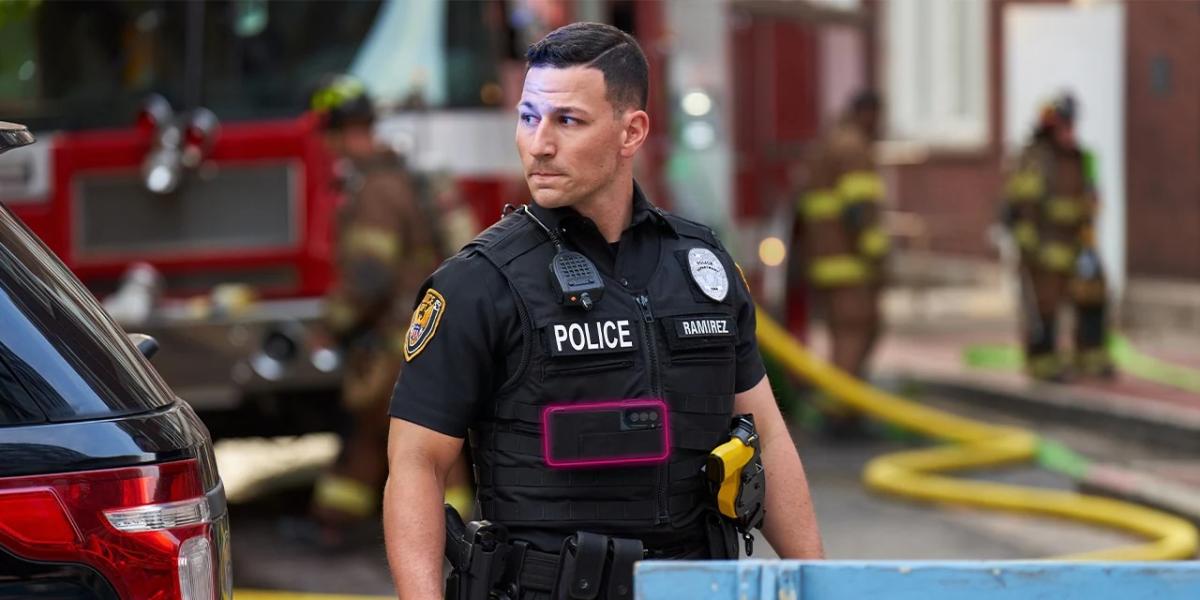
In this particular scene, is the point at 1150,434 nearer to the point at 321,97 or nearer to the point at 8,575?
the point at 321,97

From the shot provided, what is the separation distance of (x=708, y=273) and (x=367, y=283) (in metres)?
4.33

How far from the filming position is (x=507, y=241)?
3.20 m

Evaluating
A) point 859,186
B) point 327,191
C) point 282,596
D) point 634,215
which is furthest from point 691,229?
point 859,186

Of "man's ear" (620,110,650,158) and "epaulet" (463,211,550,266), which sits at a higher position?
"man's ear" (620,110,650,158)

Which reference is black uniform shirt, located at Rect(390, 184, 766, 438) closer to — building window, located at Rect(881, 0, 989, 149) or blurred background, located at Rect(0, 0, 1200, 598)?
blurred background, located at Rect(0, 0, 1200, 598)

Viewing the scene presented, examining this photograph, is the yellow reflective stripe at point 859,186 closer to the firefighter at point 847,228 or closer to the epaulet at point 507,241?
the firefighter at point 847,228

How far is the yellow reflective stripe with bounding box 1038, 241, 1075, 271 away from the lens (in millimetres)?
12672

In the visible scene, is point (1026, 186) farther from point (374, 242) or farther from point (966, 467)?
point (374, 242)

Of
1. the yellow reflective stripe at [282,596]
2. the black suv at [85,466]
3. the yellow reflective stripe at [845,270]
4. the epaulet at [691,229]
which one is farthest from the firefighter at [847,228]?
the black suv at [85,466]

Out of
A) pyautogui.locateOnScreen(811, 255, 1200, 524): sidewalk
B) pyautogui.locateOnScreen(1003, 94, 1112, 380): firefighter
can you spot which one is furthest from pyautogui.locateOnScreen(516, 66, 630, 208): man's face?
pyautogui.locateOnScreen(1003, 94, 1112, 380): firefighter

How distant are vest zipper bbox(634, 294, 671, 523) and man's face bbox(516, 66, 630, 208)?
0.22 meters

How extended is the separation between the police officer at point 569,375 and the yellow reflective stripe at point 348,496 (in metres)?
4.59

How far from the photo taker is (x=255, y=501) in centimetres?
927

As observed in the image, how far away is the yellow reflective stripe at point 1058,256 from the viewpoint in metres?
12.7
